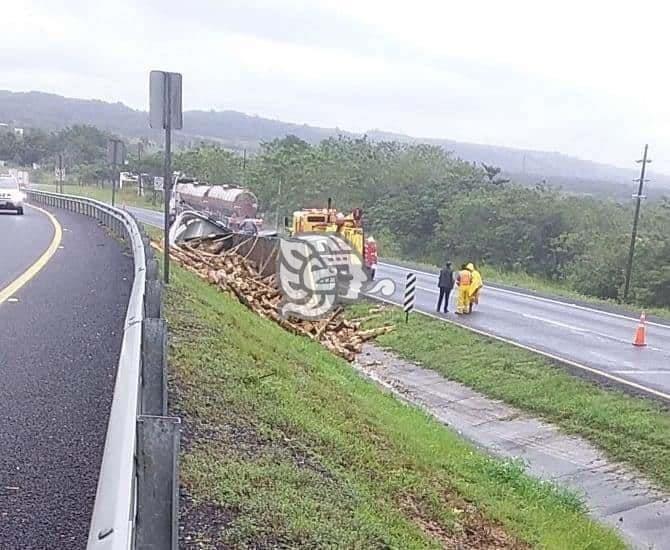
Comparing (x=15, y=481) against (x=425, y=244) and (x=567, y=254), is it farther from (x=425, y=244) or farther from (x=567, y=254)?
(x=425, y=244)

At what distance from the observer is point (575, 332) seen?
79.9 ft

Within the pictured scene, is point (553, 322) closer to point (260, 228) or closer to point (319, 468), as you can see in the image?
point (319, 468)

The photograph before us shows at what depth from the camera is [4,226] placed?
81.7 feet

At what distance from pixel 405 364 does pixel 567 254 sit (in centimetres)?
3408

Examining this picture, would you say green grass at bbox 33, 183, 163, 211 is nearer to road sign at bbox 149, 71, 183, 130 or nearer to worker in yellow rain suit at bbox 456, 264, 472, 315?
worker in yellow rain suit at bbox 456, 264, 472, 315

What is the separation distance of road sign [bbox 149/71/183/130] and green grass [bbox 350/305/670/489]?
8670 mm

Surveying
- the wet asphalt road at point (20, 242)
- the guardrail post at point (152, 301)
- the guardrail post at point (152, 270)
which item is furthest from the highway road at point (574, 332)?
the guardrail post at point (152, 301)

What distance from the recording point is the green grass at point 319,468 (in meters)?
5.50

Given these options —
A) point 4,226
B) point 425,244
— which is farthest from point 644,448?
point 425,244

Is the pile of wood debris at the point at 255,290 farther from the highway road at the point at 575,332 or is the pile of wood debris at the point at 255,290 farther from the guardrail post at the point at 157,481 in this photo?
the guardrail post at the point at 157,481

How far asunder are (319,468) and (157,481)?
3.90 m

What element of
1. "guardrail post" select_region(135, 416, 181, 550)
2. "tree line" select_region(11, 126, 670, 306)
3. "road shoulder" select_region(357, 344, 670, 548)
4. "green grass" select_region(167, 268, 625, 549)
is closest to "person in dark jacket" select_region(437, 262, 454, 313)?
"road shoulder" select_region(357, 344, 670, 548)

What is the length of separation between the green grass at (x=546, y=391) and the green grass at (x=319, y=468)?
9.79 feet

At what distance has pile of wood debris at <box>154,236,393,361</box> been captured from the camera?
67.7 ft
